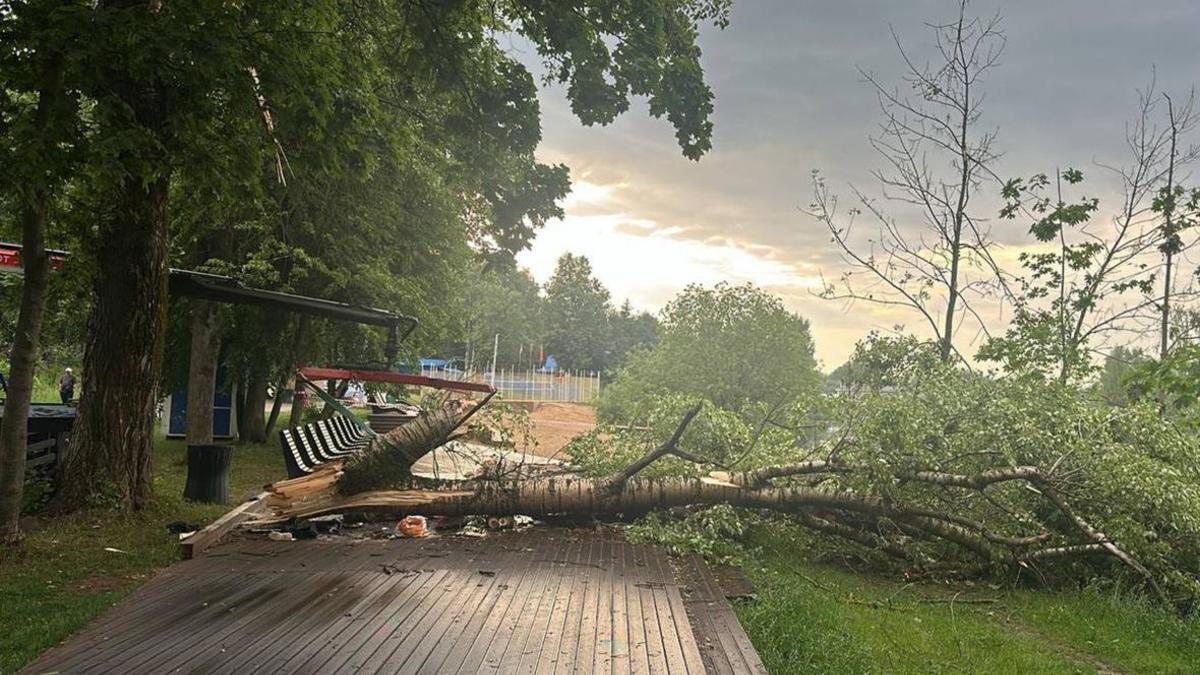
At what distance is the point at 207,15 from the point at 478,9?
491cm

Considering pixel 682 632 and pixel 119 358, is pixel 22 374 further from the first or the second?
pixel 682 632

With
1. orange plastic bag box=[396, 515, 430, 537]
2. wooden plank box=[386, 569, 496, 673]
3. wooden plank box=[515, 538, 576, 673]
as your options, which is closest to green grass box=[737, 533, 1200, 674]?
wooden plank box=[515, 538, 576, 673]

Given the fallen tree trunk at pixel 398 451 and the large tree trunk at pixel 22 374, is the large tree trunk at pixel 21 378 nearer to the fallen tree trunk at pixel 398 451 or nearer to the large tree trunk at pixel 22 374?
the large tree trunk at pixel 22 374

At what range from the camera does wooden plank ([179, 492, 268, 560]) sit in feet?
20.4

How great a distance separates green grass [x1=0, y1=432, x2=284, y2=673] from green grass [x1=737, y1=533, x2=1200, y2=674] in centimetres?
421

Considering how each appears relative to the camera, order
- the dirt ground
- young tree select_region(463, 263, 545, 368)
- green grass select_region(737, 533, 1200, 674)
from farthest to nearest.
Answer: young tree select_region(463, 263, 545, 368) < the dirt ground < green grass select_region(737, 533, 1200, 674)

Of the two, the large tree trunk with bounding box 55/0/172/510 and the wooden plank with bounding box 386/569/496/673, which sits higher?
the large tree trunk with bounding box 55/0/172/510

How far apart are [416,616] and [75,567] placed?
3410 mm

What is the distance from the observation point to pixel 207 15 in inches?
232

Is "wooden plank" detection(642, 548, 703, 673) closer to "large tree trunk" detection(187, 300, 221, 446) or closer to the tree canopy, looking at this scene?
"large tree trunk" detection(187, 300, 221, 446)

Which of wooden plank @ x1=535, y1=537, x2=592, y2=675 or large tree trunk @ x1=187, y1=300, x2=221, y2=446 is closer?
wooden plank @ x1=535, y1=537, x2=592, y2=675

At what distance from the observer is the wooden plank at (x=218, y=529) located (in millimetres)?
→ 6203

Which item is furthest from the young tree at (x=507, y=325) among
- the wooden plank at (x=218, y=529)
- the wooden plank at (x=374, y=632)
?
the wooden plank at (x=374, y=632)

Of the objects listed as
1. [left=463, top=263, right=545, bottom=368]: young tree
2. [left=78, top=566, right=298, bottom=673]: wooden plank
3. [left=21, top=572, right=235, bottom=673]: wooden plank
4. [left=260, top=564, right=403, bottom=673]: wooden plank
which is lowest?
[left=21, top=572, right=235, bottom=673]: wooden plank
